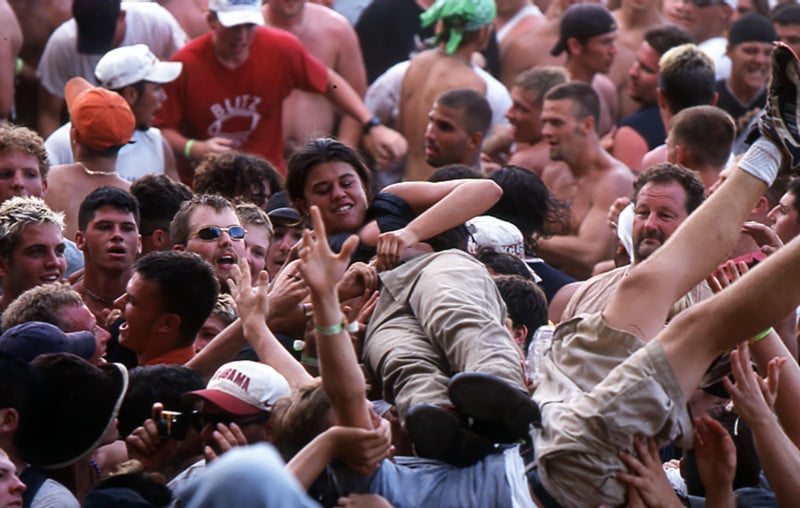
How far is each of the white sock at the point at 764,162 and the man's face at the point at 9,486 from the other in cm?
269

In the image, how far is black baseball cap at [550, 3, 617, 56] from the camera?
34.4 feet

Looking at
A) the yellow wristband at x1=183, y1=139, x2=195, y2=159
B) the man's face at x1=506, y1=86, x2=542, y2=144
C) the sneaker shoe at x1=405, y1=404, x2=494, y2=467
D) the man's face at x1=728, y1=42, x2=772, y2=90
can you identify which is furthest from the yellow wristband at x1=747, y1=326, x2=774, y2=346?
the man's face at x1=728, y1=42, x2=772, y2=90

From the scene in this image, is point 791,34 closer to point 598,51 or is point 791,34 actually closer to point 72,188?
point 598,51

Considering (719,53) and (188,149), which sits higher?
(719,53)

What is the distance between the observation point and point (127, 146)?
348 inches

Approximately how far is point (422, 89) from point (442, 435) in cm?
511

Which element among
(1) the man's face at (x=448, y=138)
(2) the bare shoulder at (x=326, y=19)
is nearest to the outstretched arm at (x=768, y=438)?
(1) the man's face at (x=448, y=138)

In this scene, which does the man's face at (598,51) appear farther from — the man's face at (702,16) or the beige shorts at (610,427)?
the beige shorts at (610,427)

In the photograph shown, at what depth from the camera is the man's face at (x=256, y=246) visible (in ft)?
24.1

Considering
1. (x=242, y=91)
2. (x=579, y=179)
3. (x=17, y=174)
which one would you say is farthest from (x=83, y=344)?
(x=579, y=179)

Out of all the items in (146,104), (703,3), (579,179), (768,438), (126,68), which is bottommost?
(768,438)

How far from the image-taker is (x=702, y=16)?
12023 mm

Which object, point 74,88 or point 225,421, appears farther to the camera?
point 74,88

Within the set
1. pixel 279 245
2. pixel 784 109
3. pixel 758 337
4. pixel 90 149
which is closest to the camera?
pixel 758 337
